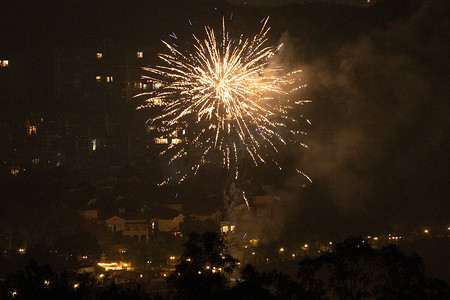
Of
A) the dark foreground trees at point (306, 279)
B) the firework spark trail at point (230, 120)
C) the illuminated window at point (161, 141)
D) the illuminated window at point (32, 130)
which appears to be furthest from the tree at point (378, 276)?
the illuminated window at point (32, 130)

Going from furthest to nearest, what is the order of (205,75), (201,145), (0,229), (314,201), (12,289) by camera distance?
(201,145) < (314,201) < (0,229) < (205,75) < (12,289)

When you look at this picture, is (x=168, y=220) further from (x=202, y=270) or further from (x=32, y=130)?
(x=202, y=270)

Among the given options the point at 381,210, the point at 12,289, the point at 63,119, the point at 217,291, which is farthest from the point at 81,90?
the point at 217,291

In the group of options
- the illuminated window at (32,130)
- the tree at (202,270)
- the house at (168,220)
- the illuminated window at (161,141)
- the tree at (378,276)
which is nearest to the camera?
the tree at (378,276)

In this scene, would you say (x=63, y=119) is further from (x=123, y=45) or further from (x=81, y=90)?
(x=123, y=45)

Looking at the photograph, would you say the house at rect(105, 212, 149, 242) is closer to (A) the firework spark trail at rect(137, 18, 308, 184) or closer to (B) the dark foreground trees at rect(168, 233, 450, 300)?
(A) the firework spark trail at rect(137, 18, 308, 184)

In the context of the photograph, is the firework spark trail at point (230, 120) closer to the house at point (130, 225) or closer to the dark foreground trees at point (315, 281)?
the house at point (130, 225)

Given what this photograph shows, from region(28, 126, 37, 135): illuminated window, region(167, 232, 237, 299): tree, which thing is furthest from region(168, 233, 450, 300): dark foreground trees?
region(28, 126, 37, 135): illuminated window

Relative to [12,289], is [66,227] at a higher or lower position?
higher
